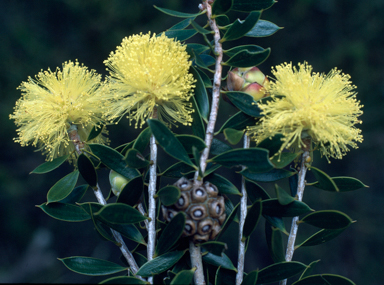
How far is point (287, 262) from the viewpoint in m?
0.50

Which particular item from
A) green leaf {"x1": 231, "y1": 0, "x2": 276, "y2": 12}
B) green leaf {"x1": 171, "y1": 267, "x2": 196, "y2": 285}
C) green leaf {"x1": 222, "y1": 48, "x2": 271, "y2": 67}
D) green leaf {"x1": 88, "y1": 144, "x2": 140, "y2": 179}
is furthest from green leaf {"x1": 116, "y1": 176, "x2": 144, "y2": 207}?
green leaf {"x1": 231, "y1": 0, "x2": 276, "y2": 12}

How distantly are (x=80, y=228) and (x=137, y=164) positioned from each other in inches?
→ 68.8

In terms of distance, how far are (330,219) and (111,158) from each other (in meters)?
0.34

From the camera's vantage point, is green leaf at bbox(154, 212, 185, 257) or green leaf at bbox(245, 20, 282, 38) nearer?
green leaf at bbox(154, 212, 185, 257)

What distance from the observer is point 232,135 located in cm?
50

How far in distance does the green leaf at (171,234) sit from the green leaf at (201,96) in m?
0.18

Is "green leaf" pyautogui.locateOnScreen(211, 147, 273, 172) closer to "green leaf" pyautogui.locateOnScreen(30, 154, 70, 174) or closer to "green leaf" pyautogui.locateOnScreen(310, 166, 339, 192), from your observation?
"green leaf" pyautogui.locateOnScreen(310, 166, 339, 192)

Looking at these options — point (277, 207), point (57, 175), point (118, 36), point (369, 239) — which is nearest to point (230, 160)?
point (277, 207)

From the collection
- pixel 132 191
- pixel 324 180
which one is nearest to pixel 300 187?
pixel 324 180

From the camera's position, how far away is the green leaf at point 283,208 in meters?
0.49

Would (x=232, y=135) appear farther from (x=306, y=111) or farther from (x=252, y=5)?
(x=252, y=5)

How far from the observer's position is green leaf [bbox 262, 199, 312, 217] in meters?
0.49

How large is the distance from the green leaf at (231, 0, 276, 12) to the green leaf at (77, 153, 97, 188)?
370 millimetres

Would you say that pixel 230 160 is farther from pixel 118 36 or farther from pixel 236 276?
pixel 118 36
